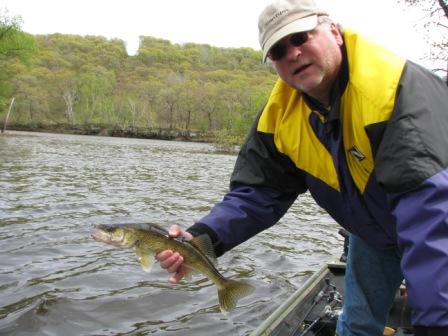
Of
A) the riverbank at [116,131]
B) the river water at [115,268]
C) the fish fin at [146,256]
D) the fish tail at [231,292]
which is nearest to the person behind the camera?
the fish fin at [146,256]

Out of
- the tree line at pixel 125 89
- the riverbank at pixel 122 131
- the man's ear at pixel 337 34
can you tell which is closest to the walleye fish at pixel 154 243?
the man's ear at pixel 337 34

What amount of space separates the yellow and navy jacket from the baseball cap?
247 mm

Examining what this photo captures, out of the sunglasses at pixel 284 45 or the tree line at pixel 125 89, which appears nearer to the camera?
the sunglasses at pixel 284 45

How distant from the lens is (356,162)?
2.84 metres

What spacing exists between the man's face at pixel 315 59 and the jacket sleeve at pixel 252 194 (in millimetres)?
669

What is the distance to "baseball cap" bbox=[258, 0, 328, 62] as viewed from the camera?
277 centimetres

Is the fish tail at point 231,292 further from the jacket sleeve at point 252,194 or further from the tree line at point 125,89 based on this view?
the tree line at point 125,89

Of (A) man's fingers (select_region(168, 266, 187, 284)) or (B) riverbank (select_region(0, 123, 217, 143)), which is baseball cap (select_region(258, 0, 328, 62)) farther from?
(B) riverbank (select_region(0, 123, 217, 143))

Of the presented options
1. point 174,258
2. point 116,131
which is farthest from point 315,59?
point 116,131

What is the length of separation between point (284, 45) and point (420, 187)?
3.67 ft

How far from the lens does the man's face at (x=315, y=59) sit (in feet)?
9.23

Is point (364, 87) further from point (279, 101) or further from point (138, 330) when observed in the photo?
point (138, 330)

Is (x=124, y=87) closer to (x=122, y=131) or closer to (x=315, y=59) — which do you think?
(x=122, y=131)

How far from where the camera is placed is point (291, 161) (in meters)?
3.51
